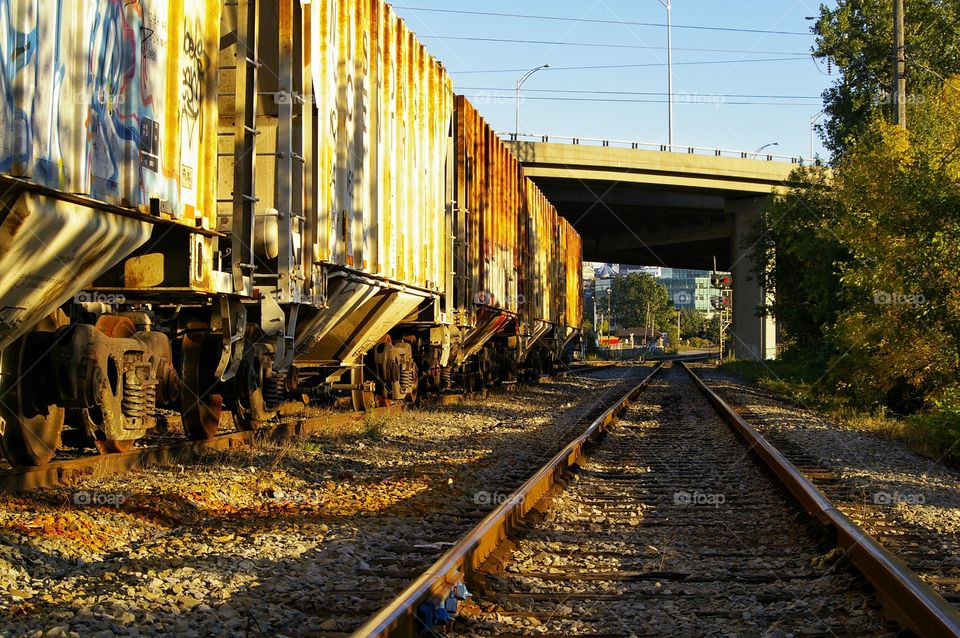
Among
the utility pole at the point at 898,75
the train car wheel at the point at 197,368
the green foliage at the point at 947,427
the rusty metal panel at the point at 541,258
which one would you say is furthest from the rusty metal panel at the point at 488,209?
the utility pole at the point at 898,75

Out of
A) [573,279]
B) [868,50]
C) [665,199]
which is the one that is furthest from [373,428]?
[665,199]

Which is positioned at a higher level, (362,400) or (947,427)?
(362,400)

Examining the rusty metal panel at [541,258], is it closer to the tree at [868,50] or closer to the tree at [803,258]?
the tree at [803,258]

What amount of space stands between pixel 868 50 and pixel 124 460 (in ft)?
129

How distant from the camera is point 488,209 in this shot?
1859 centimetres

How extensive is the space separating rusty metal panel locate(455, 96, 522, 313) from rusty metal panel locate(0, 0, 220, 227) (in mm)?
8883

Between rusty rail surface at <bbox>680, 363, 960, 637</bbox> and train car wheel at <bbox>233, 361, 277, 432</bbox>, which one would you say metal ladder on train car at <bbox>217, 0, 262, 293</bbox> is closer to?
train car wheel at <bbox>233, 361, 277, 432</bbox>

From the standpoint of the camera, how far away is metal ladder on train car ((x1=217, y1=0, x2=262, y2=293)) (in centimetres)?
853

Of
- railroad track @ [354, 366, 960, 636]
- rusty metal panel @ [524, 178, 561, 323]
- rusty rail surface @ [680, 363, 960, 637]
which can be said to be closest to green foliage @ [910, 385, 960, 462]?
railroad track @ [354, 366, 960, 636]

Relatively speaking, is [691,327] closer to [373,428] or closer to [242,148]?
[373,428]

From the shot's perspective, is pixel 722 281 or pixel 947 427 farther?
pixel 722 281

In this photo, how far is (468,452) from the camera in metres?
10.6

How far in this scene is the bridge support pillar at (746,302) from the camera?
168ft

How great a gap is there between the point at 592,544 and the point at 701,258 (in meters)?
68.5
